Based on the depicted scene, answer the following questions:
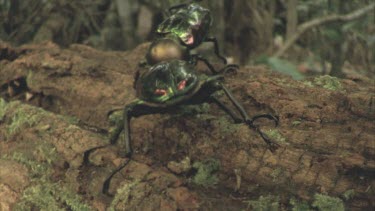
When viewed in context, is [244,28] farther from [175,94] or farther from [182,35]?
[175,94]

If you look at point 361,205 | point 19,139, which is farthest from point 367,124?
point 19,139

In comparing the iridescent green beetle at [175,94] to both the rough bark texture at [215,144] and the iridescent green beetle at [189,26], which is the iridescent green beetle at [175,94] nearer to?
the rough bark texture at [215,144]

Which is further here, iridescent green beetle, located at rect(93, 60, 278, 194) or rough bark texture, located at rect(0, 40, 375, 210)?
iridescent green beetle, located at rect(93, 60, 278, 194)

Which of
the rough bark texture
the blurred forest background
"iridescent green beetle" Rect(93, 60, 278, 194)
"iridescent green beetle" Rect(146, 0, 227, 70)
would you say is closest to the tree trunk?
the blurred forest background

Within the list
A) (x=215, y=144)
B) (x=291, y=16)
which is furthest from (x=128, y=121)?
(x=291, y=16)

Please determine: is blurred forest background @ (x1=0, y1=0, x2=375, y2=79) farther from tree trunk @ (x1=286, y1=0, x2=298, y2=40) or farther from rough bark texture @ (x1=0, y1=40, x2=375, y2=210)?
rough bark texture @ (x1=0, y1=40, x2=375, y2=210)

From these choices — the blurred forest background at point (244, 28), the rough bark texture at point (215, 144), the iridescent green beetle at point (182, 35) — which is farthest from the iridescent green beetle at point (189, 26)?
the blurred forest background at point (244, 28)
